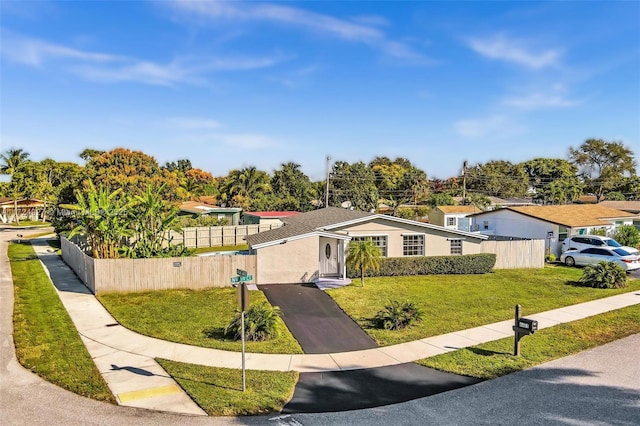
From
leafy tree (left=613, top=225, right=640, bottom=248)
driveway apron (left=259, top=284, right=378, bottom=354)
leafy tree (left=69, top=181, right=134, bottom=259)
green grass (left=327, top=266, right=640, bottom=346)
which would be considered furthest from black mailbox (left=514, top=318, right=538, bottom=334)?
leafy tree (left=613, top=225, right=640, bottom=248)

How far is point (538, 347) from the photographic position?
1352 centimetres

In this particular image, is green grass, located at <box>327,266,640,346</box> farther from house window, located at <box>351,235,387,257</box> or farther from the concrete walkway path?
the concrete walkway path

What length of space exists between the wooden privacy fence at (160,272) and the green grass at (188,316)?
479 mm

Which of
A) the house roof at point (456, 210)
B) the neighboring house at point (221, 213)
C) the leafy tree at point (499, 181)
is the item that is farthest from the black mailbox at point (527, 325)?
the leafy tree at point (499, 181)

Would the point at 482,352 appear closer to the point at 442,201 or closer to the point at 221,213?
the point at 221,213

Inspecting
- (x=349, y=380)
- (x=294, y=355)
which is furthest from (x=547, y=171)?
(x=349, y=380)

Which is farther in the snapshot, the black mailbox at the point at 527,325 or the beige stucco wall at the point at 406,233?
the beige stucco wall at the point at 406,233

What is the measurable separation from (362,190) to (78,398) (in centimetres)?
5815

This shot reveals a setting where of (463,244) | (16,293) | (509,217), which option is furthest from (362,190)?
(16,293)

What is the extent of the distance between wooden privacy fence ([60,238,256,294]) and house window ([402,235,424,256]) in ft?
28.5

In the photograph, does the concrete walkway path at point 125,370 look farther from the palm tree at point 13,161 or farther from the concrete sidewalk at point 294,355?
the palm tree at point 13,161

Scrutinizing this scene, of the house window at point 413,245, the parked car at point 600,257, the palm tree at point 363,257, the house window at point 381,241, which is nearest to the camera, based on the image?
the palm tree at point 363,257

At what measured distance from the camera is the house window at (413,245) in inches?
985

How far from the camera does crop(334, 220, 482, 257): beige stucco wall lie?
79.7 feet
